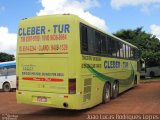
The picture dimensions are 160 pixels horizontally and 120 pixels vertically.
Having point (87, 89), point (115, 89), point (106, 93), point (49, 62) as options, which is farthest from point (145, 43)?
point (49, 62)

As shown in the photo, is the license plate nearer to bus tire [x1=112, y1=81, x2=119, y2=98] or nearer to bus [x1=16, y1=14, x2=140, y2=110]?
bus [x1=16, y1=14, x2=140, y2=110]

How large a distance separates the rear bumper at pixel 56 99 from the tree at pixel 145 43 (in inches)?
1070

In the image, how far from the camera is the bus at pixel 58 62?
12.2 metres

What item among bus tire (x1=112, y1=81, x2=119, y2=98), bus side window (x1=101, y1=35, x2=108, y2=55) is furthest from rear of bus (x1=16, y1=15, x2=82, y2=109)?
bus tire (x1=112, y1=81, x2=119, y2=98)

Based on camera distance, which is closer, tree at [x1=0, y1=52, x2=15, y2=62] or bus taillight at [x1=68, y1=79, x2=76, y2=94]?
bus taillight at [x1=68, y1=79, x2=76, y2=94]

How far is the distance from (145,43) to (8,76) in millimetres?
19370

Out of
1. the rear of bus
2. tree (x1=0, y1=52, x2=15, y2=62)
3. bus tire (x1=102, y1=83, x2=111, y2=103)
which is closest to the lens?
the rear of bus

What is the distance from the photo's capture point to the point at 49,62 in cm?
1259

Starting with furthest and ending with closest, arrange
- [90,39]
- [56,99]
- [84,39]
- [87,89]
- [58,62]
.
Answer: [90,39] → [87,89] → [84,39] → [58,62] → [56,99]

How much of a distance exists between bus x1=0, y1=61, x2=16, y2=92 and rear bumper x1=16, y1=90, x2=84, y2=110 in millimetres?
15069

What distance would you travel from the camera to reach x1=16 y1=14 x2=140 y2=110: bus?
12.2m

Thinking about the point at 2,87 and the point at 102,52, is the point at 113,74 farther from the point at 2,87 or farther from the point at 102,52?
the point at 2,87

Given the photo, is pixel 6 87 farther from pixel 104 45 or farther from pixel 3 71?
pixel 104 45

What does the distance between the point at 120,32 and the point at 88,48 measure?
105 ft
